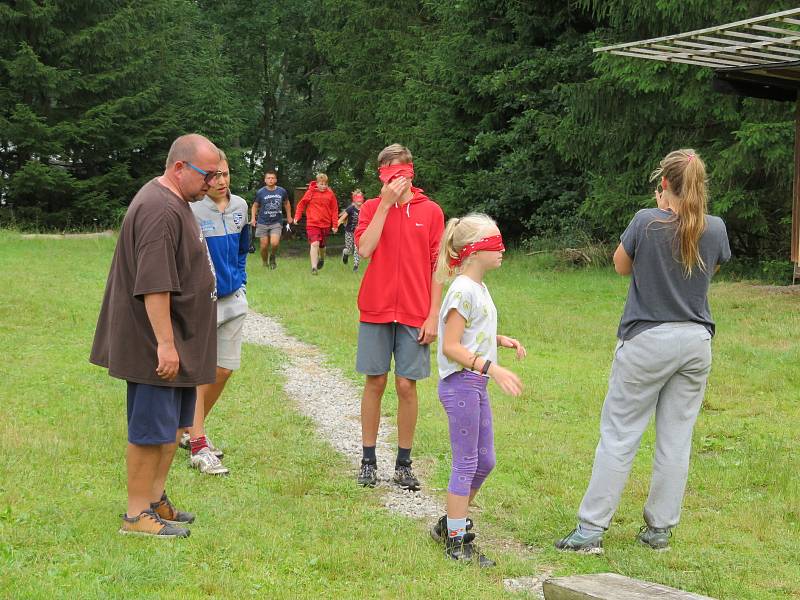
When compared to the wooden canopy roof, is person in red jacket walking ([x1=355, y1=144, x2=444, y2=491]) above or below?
below

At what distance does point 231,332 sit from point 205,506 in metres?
1.45

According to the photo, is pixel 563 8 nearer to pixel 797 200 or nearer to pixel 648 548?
pixel 797 200

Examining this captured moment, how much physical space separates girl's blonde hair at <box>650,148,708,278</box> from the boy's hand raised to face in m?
1.66

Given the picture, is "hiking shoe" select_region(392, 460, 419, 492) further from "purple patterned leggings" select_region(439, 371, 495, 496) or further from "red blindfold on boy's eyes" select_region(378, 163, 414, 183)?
"red blindfold on boy's eyes" select_region(378, 163, 414, 183)

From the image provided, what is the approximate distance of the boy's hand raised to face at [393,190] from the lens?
605 cm

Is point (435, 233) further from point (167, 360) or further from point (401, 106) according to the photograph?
point (401, 106)

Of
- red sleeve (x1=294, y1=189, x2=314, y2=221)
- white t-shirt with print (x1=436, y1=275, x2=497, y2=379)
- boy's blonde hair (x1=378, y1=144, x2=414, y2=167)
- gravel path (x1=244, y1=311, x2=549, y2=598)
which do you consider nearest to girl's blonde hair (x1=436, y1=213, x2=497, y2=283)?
white t-shirt with print (x1=436, y1=275, x2=497, y2=379)

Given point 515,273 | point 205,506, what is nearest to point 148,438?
point 205,506

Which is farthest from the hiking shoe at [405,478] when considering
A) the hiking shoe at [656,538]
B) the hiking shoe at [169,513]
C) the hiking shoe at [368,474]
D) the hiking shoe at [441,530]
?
the hiking shoe at [656,538]

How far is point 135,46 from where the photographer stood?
34.6m

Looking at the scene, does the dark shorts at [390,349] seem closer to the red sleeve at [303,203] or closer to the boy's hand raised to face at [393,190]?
the boy's hand raised to face at [393,190]

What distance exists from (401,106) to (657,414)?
25.7 m

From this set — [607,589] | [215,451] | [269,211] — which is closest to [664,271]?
[607,589]

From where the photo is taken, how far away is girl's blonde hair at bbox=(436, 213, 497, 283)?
514cm
